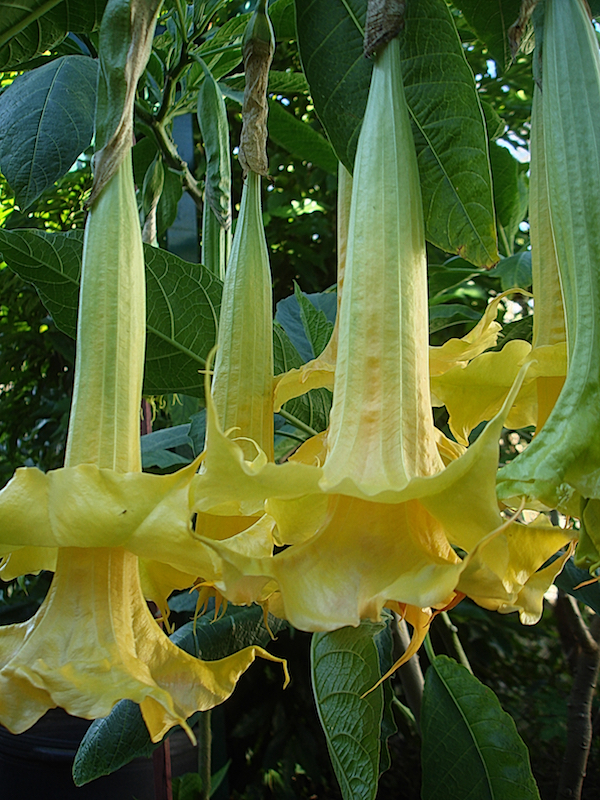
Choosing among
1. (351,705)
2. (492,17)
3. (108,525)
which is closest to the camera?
(108,525)

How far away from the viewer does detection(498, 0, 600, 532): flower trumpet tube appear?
0.29m

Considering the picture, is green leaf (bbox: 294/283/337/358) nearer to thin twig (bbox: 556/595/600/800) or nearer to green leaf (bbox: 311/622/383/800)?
green leaf (bbox: 311/622/383/800)

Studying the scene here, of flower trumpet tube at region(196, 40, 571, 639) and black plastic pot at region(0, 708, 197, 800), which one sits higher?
flower trumpet tube at region(196, 40, 571, 639)

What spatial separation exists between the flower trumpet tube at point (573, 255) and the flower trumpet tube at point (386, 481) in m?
0.03

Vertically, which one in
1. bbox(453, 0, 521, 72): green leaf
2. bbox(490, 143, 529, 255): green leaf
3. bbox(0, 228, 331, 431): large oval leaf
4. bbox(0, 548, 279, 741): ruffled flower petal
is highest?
bbox(490, 143, 529, 255): green leaf

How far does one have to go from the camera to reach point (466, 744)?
882 mm

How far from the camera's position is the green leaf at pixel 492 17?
19.4 inches

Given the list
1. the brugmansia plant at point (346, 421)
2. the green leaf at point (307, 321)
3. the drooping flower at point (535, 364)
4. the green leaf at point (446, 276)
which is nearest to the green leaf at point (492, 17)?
the brugmansia plant at point (346, 421)

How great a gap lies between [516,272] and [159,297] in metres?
0.67

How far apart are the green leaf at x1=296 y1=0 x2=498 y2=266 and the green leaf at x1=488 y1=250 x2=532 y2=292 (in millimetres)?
588

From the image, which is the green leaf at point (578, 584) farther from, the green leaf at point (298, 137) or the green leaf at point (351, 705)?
the green leaf at point (298, 137)

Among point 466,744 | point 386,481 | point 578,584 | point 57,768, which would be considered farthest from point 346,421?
point 57,768

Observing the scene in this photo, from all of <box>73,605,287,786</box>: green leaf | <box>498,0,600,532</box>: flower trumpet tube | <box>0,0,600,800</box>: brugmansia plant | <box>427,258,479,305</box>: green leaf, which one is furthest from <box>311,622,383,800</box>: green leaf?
<box>427,258,479,305</box>: green leaf

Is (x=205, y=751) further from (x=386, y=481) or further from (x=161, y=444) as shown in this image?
(x=386, y=481)
